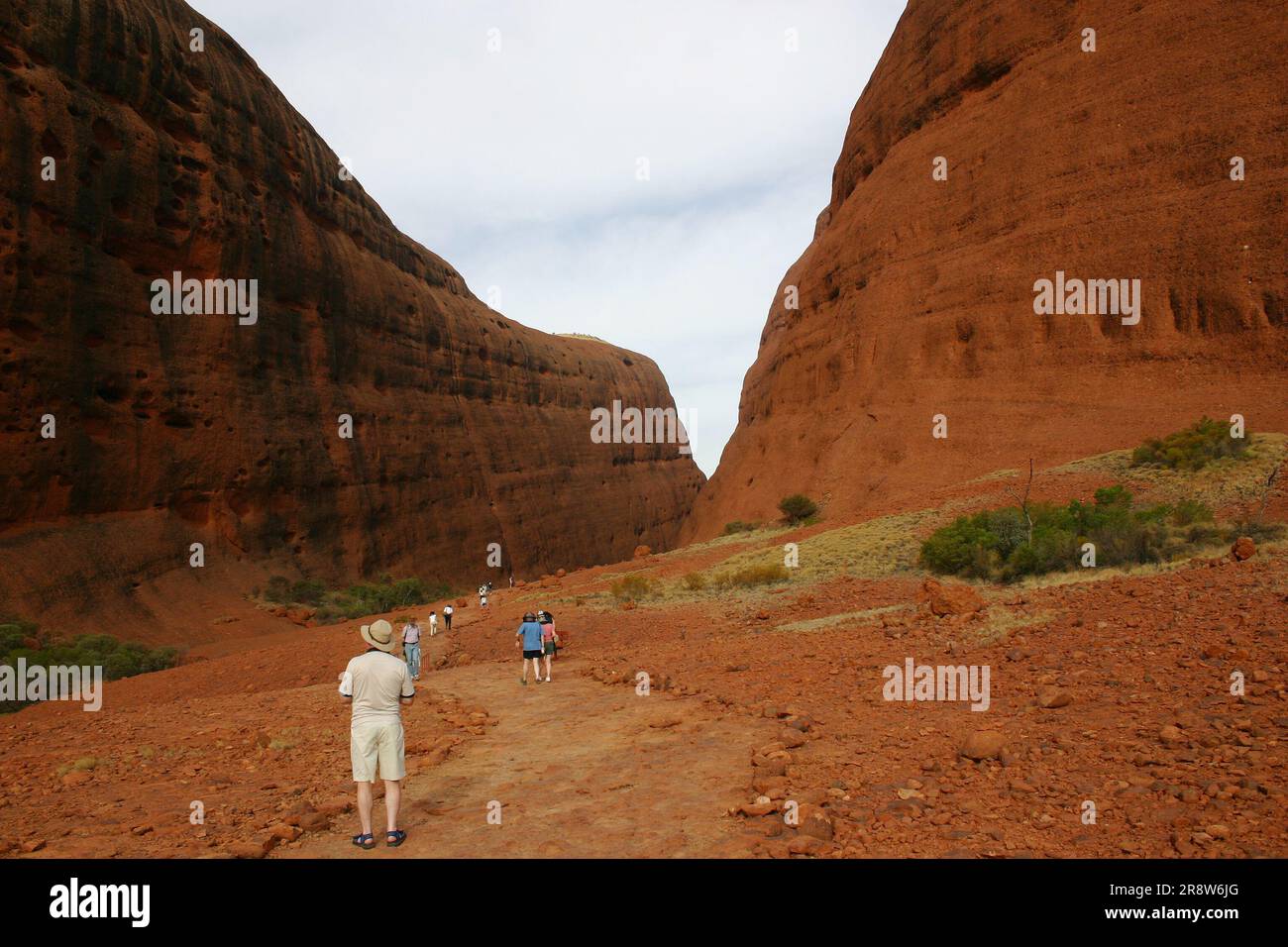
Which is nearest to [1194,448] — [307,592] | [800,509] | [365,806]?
[800,509]

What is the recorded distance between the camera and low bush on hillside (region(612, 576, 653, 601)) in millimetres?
19797

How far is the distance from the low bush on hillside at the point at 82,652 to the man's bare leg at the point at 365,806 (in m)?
14.0

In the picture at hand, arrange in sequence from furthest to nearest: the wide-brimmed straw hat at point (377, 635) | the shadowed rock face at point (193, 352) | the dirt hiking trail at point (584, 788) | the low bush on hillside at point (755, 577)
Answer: the shadowed rock face at point (193, 352) → the low bush on hillside at point (755, 577) → the wide-brimmed straw hat at point (377, 635) → the dirt hiking trail at point (584, 788)

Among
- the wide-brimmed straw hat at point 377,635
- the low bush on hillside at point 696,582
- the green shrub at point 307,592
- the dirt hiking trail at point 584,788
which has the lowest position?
the green shrub at point 307,592

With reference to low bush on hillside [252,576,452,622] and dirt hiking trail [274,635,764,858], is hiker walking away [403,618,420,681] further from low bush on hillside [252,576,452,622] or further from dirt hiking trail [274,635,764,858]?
low bush on hillside [252,576,452,622]


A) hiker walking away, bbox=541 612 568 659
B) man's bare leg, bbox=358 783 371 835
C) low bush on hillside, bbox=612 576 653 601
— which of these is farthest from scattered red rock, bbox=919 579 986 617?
low bush on hillside, bbox=612 576 653 601

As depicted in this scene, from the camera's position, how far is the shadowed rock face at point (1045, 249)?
22.7m

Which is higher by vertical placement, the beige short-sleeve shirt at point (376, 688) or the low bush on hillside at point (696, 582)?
the beige short-sleeve shirt at point (376, 688)

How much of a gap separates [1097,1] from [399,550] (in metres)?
34.8

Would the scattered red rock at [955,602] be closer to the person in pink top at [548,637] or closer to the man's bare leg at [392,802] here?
the person in pink top at [548,637]

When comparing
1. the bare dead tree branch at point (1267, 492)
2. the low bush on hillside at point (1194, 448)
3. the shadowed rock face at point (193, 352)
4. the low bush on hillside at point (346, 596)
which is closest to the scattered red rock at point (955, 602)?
the bare dead tree branch at point (1267, 492)
